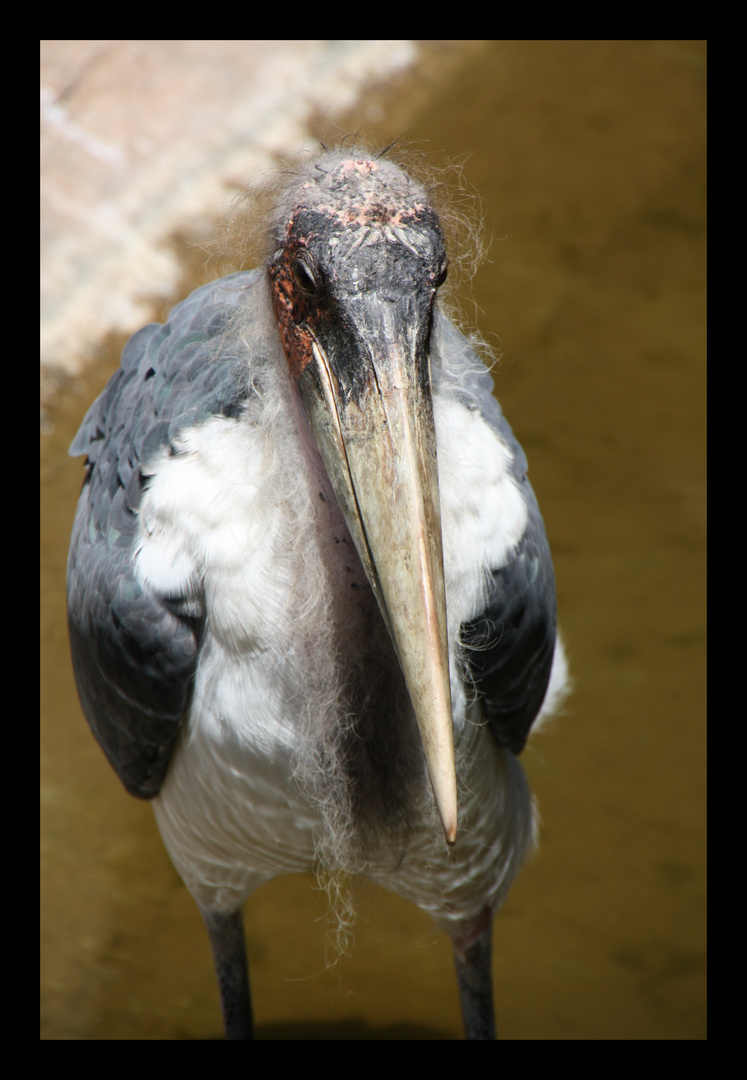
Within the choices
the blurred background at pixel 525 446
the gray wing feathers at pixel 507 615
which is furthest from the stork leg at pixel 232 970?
the gray wing feathers at pixel 507 615

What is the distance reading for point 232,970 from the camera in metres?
2.32

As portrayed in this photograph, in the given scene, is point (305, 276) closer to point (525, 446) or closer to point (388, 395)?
point (388, 395)

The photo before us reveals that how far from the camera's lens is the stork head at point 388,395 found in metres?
1.34

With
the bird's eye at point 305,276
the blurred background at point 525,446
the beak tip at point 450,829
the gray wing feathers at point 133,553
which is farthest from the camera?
the blurred background at point 525,446

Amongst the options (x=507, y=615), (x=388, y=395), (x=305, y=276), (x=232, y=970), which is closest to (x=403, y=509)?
(x=388, y=395)

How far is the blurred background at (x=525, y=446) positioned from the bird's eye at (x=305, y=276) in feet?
1.18

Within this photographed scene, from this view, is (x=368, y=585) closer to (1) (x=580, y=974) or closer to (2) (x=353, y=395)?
(2) (x=353, y=395)

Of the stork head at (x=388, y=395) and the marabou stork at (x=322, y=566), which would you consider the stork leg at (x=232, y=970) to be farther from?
the stork head at (x=388, y=395)

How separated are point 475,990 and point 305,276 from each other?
161cm

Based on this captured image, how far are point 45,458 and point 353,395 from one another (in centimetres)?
249

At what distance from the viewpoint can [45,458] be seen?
12.0 ft

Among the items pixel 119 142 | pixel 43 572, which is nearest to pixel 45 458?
pixel 43 572

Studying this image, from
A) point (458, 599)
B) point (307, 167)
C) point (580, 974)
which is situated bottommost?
point (580, 974)
